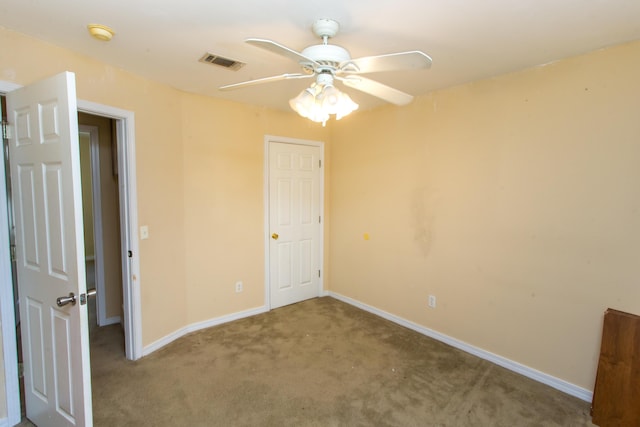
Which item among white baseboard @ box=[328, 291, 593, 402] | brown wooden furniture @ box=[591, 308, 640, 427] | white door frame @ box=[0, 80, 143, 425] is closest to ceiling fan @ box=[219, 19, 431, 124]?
white door frame @ box=[0, 80, 143, 425]

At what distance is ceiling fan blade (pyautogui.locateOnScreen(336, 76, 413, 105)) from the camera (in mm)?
1744

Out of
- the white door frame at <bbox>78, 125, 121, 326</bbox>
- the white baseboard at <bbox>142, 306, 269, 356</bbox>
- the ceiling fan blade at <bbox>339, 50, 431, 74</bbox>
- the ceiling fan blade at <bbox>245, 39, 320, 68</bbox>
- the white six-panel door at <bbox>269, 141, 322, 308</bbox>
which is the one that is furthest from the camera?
the white six-panel door at <bbox>269, 141, 322, 308</bbox>

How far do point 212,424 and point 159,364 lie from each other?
0.90 metres

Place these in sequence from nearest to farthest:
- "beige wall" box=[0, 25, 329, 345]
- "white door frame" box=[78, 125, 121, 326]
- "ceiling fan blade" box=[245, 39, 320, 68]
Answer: "ceiling fan blade" box=[245, 39, 320, 68] < "beige wall" box=[0, 25, 329, 345] < "white door frame" box=[78, 125, 121, 326]

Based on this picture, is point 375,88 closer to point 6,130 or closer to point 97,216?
point 6,130

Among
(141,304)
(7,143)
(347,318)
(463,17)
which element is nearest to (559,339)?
(347,318)

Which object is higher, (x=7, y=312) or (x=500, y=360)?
(x=7, y=312)

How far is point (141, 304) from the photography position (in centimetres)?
271

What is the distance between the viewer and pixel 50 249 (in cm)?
166

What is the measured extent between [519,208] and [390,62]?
1.70m

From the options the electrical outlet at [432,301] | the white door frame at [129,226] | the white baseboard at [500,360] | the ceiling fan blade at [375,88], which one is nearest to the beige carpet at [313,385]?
the white baseboard at [500,360]

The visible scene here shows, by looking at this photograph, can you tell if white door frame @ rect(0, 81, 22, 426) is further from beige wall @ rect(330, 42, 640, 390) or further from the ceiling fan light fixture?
beige wall @ rect(330, 42, 640, 390)

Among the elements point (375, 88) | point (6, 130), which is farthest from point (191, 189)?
point (375, 88)

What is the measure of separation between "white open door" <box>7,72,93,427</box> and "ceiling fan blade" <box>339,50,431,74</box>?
4.25 ft
